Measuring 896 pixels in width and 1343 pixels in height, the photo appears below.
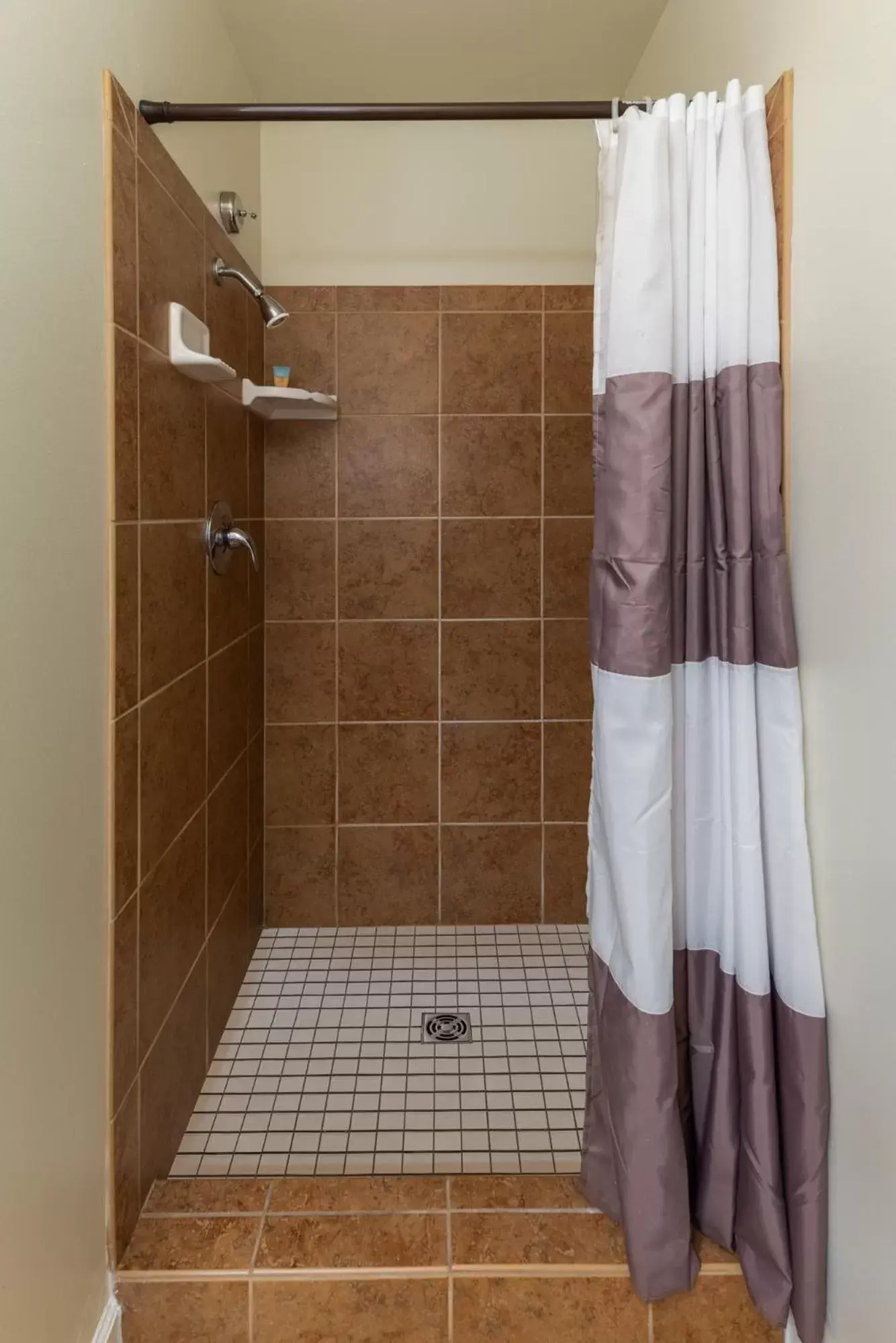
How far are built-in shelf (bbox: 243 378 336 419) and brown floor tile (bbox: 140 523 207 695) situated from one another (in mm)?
539

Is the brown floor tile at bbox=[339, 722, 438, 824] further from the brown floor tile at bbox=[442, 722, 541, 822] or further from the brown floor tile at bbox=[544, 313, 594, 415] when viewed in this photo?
the brown floor tile at bbox=[544, 313, 594, 415]

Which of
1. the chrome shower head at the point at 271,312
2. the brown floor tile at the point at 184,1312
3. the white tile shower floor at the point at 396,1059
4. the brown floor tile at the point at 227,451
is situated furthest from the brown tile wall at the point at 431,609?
the brown floor tile at the point at 184,1312

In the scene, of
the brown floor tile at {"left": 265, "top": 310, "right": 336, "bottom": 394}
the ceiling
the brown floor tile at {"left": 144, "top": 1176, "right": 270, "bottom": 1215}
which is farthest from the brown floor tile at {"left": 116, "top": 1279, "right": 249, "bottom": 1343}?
the ceiling

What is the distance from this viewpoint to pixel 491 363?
2592 millimetres

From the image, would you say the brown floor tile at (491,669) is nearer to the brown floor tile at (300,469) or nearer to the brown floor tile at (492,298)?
the brown floor tile at (300,469)

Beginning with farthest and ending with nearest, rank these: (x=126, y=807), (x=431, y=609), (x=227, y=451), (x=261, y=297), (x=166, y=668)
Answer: (x=431, y=609) < (x=227, y=451) < (x=261, y=297) < (x=166, y=668) < (x=126, y=807)

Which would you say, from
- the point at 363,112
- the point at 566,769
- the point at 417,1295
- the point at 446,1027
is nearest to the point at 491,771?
Result: the point at 566,769

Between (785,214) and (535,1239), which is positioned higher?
(785,214)

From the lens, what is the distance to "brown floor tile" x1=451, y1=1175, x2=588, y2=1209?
4.79 feet

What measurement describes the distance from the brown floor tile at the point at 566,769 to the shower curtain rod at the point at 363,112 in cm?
164

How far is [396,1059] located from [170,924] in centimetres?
66

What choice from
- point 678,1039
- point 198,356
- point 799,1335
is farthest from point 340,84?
point 799,1335

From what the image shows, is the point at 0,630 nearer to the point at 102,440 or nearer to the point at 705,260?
the point at 102,440

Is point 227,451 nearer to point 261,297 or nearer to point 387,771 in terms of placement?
point 261,297
